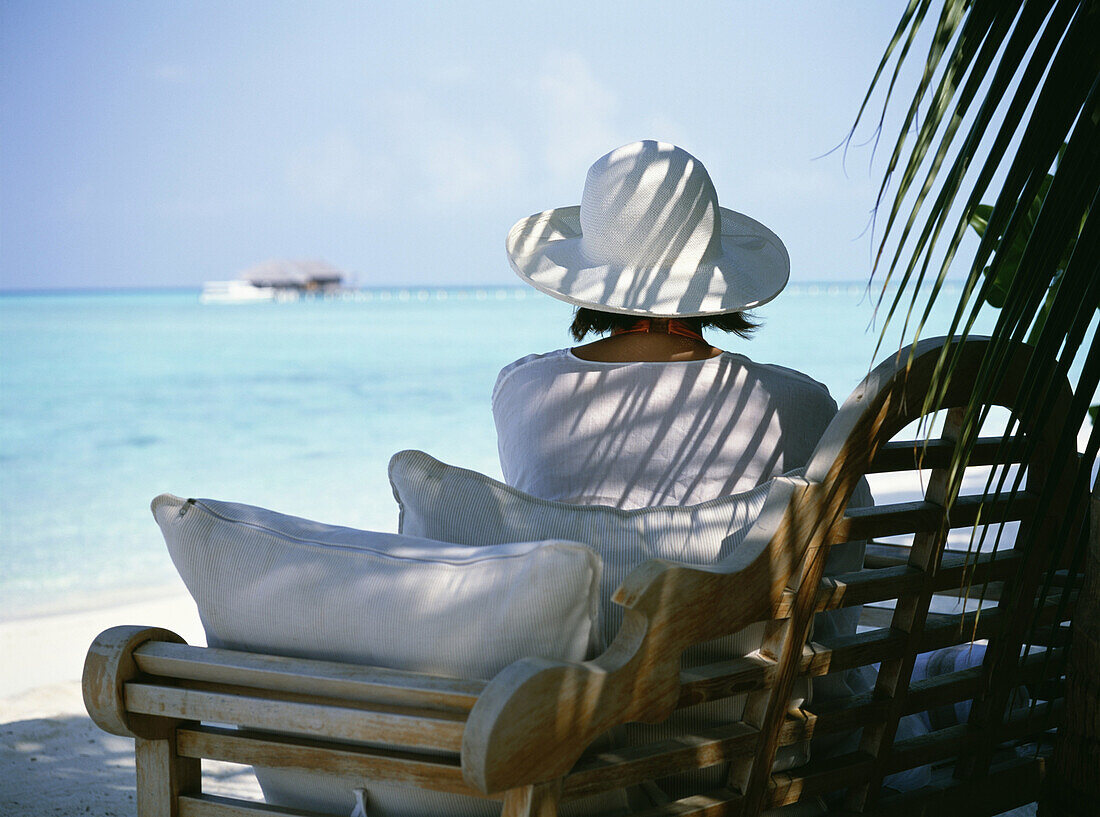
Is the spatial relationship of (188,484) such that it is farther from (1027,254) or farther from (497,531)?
(1027,254)

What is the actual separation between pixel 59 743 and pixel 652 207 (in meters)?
2.01

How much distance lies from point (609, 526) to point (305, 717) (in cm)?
34

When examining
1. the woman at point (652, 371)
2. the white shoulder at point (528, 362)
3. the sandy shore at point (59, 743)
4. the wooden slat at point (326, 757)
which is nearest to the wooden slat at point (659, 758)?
the wooden slat at point (326, 757)

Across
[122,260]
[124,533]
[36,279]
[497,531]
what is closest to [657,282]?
[497,531]

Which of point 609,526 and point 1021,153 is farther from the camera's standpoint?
point 609,526

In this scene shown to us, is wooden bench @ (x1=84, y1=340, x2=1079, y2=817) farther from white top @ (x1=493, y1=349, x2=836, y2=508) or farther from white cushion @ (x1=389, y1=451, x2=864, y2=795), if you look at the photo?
white top @ (x1=493, y1=349, x2=836, y2=508)

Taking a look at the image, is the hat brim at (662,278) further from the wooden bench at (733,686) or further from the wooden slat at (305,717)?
the wooden slat at (305,717)

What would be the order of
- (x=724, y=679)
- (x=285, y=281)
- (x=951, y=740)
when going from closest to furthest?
(x=724, y=679) → (x=951, y=740) → (x=285, y=281)

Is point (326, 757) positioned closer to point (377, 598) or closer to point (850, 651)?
point (377, 598)

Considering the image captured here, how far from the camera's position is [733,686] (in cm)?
91

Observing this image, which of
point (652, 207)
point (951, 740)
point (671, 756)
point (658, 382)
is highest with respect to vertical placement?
point (652, 207)

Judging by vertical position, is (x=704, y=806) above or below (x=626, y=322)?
below

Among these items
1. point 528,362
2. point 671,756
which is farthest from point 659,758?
→ point 528,362

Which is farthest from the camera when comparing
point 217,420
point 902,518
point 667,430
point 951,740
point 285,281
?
point 285,281
